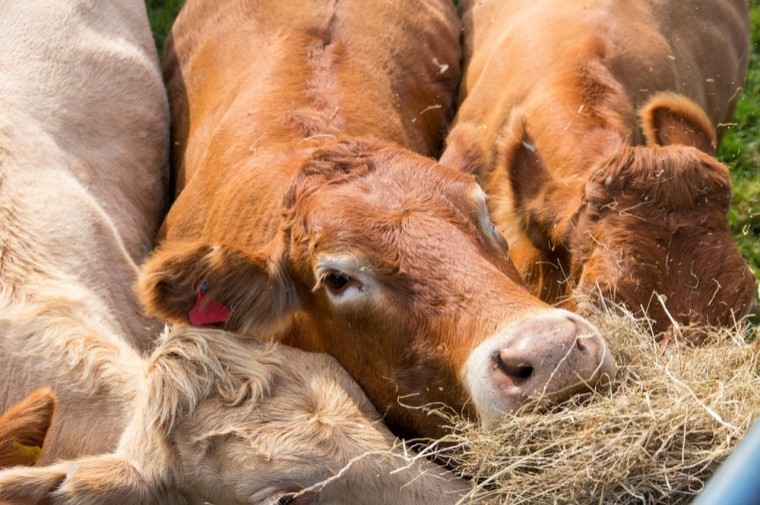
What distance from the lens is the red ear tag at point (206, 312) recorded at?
3.50 metres

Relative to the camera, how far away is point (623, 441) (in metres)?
2.71

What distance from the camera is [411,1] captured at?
6434mm

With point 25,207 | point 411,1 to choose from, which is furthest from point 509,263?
point 411,1

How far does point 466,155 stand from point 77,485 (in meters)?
2.41

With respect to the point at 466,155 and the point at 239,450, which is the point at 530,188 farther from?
the point at 239,450

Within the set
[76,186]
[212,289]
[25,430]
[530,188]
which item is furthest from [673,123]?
[25,430]

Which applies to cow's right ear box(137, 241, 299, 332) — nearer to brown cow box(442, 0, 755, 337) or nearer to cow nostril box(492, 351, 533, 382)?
cow nostril box(492, 351, 533, 382)

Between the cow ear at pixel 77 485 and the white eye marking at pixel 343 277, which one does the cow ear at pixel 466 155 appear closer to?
the white eye marking at pixel 343 277

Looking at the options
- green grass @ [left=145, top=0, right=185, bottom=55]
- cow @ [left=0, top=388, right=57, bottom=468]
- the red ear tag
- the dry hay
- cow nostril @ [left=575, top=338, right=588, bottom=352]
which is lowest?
green grass @ [left=145, top=0, right=185, bottom=55]

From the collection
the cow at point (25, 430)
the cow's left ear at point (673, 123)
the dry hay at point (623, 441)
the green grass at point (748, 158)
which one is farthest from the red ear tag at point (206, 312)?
the green grass at point (748, 158)

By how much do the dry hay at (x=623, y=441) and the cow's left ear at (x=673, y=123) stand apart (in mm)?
1764

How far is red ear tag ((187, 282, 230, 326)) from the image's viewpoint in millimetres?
3496

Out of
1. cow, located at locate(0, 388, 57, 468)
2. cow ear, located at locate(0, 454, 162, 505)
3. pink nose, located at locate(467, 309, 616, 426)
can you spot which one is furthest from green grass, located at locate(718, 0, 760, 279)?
cow, located at locate(0, 388, 57, 468)

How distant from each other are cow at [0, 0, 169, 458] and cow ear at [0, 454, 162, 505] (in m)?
0.50
